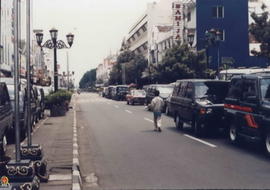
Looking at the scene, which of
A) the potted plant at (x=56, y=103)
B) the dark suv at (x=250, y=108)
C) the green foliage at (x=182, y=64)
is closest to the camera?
the dark suv at (x=250, y=108)

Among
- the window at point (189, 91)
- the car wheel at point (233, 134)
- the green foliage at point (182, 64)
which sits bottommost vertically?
the car wheel at point (233, 134)

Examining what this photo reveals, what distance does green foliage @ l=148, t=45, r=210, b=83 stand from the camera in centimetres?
4484

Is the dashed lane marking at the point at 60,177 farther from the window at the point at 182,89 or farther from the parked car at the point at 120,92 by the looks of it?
the parked car at the point at 120,92

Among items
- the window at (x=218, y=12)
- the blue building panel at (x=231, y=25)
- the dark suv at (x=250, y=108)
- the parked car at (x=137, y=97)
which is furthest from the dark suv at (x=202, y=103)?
the window at (x=218, y=12)

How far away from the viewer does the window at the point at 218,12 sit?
179ft

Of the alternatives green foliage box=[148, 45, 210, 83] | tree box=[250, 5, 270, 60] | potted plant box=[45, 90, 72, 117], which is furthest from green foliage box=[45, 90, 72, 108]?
green foliage box=[148, 45, 210, 83]

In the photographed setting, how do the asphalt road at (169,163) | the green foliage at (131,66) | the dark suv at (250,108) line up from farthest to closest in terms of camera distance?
the green foliage at (131,66), the dark suv at (250,108), the asphalt road at (169,163)

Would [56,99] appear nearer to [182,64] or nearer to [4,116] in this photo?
[4,116]

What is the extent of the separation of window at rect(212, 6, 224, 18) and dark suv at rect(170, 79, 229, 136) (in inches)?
1449

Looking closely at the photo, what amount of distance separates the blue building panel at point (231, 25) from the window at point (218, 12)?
0.54 feet

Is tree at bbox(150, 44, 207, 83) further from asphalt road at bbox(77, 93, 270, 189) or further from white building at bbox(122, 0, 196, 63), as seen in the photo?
asphalt road at bbox(77, 93, 270, 189)

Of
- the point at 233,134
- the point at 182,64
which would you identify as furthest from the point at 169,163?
the point at 182,64

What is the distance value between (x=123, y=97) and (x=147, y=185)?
168 ft

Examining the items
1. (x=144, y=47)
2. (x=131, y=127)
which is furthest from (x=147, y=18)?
(x=131, y=127)
